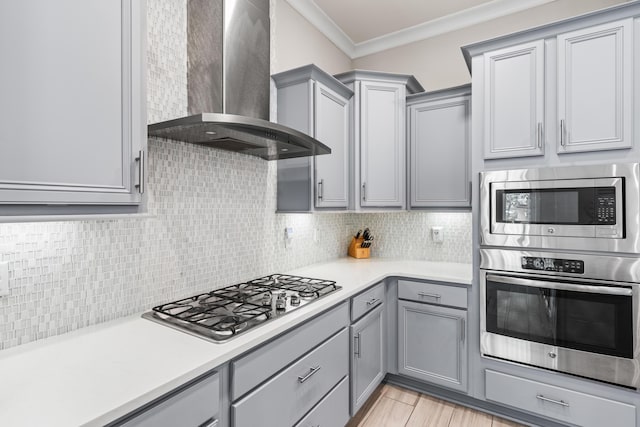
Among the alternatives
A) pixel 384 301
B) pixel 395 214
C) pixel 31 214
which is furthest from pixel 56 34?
pixel 395 214

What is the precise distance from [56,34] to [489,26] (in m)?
3.05

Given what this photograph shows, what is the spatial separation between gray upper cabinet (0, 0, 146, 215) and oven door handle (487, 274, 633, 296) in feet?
6.69

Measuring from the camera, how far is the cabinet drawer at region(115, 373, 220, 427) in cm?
90

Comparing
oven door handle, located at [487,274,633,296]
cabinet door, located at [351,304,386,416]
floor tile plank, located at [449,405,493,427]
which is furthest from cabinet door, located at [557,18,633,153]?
floor tile plank, located at [449,405,493,427]

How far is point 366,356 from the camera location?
2150 mm

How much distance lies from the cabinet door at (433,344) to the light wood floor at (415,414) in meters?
0.16

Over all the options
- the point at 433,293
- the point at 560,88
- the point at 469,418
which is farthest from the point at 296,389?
the point at 560,88

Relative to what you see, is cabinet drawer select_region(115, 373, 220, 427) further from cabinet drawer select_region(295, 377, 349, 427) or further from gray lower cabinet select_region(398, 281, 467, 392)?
gray lower cabinet select_region(398, 281, 467, 392)

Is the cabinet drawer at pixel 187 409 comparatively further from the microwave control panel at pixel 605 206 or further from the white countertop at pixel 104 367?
the microwave control panel at pixel 605 206

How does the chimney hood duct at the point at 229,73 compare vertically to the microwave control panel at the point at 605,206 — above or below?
above

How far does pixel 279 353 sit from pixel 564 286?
165cm

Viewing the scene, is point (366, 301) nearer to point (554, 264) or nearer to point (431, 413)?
point (431, 413)

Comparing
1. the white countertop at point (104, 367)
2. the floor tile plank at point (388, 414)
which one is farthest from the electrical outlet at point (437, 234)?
the white countertop at point (104, 367)

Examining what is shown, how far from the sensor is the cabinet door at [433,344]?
88.2 inches
